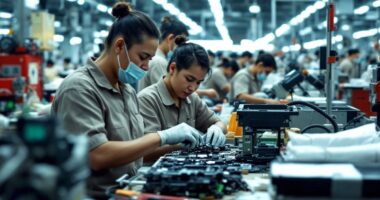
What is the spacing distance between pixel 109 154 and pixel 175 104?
0.98 meters

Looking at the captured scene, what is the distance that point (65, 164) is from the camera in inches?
43.0

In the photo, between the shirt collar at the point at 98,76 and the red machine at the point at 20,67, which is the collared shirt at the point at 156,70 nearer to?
the shirt collar at the point at 98,76

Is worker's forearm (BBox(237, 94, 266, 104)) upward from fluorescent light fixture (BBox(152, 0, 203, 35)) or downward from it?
downward

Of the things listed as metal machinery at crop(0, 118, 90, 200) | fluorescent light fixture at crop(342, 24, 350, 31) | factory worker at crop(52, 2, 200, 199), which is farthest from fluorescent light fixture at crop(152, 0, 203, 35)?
metal machinery at crop(0, 118, 90, 200)

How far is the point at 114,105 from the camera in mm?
2363

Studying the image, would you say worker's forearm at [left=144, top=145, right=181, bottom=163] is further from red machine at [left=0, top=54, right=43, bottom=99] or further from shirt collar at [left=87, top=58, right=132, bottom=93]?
red machine at [left=0, top=54, right=43, bottom=99]

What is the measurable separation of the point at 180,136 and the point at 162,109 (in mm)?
583

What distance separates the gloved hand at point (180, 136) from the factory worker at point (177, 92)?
29 centimetres

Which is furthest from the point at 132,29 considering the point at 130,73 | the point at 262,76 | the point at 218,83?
the point at 218,83

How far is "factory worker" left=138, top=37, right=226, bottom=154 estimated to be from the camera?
2932 mm

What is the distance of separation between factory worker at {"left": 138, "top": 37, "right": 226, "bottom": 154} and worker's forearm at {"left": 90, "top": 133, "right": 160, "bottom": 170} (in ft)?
2.10

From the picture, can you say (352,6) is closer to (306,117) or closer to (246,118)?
(306,117)

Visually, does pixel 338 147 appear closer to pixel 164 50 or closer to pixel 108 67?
pixel 108 67

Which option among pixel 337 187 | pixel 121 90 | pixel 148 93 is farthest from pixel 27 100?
pixel 337 187
